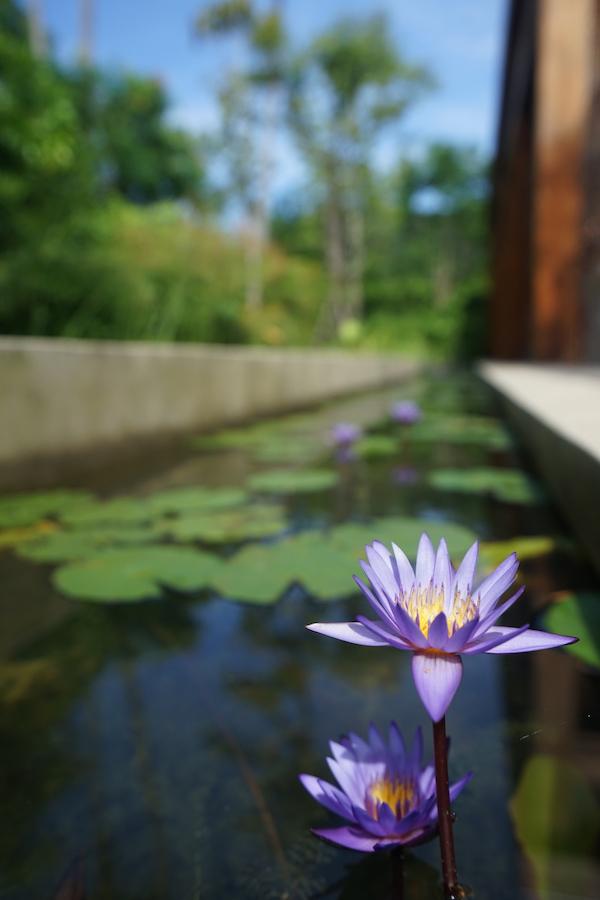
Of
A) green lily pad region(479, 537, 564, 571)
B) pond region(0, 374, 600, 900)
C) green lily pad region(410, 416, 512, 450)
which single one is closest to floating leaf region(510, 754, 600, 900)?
pond region(0, 374, 600, 900)

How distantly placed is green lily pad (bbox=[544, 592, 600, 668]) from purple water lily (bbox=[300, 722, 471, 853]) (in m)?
0.34

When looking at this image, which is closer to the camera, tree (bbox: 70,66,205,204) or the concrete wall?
the concrete wall

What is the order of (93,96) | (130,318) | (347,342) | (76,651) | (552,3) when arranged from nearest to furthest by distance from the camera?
(76,651), (130,318), (552,3), (347,342), (93,96)

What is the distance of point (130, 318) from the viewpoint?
2965 mm

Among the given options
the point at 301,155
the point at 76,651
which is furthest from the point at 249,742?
the point at 301,155

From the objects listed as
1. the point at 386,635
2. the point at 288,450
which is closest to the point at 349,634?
the point at 386,635

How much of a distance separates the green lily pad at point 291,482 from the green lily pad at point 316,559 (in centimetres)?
40

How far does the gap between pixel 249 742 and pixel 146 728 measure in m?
0.10

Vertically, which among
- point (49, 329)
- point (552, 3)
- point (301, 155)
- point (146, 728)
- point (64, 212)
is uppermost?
point (301, 155)

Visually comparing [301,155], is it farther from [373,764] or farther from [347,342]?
[373,764]

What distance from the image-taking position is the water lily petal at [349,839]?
398mm

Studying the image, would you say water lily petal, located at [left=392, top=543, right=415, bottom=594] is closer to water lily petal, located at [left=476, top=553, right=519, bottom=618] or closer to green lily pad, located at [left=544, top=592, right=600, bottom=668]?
water lily petal, located at [left=476, top=553, right=519, bottom=618]

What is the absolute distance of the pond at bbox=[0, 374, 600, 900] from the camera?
1.46ft

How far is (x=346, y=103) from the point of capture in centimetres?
1809
